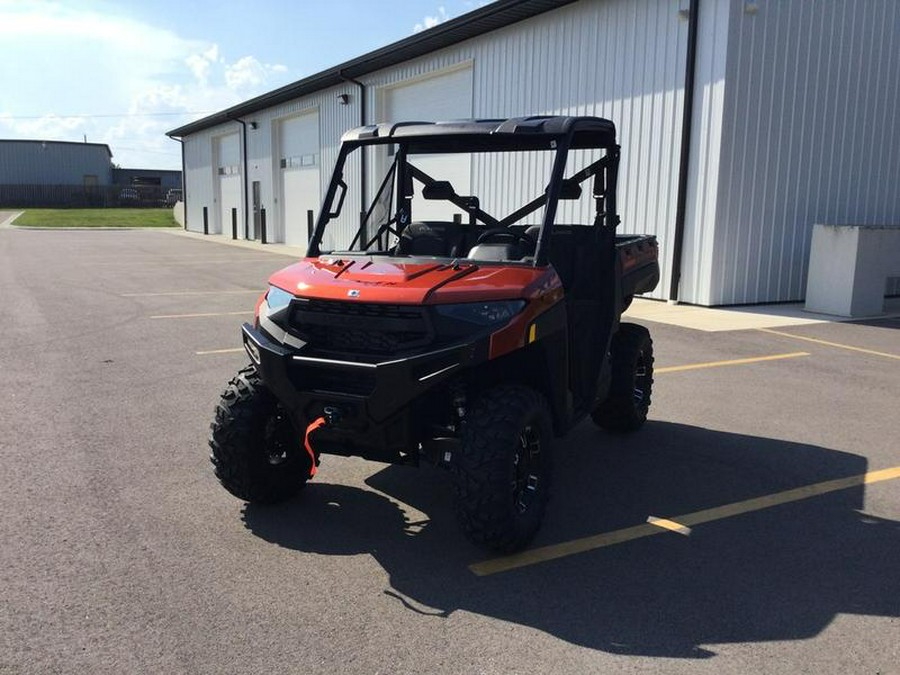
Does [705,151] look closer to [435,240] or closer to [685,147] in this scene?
[685,147]

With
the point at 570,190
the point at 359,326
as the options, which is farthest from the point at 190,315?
the point at 359,326

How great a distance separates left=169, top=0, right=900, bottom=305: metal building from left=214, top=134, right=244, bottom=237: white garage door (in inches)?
769

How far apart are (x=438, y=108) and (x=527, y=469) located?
15582mm

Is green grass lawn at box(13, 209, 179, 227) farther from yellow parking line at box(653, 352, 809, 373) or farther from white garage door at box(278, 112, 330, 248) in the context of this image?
yellow parking line at box(653, 352, 809, 373)

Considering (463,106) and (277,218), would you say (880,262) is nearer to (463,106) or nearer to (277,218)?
(463,106)

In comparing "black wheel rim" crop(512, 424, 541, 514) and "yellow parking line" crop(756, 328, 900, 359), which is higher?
"black wheel rim" crop(512, 424, 541, 514)

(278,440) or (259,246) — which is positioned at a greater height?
(278,440)

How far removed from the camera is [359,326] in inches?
145

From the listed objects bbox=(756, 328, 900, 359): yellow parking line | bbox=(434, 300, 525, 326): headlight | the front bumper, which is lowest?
bbox=(756, 328, 900, 359): yellow parking line

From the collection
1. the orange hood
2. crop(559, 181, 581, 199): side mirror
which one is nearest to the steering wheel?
the orange hood

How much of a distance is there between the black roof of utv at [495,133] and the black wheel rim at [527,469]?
1571mm

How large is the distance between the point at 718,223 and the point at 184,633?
10.3 metres

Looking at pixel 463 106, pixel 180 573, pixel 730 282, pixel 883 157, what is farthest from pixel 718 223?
pixel 180 573

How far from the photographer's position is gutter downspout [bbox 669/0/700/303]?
11.7 metres
